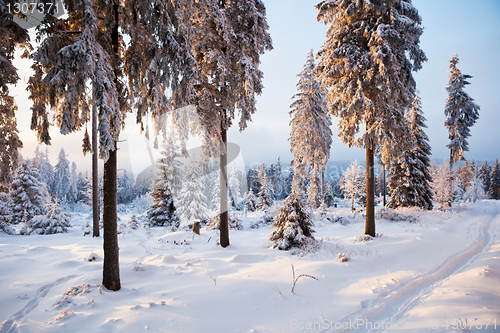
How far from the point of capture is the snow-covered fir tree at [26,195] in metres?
21.4

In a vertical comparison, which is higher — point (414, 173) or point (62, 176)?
point (62, 176)

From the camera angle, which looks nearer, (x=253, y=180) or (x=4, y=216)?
(x=4, y=216)

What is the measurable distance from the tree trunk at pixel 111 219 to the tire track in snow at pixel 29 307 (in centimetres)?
147

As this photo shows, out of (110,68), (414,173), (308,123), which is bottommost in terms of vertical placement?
(414,173)

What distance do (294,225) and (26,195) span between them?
26.7 m

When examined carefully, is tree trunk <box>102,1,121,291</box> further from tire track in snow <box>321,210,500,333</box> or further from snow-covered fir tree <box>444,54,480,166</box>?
snow-covered fir tree <box>444,54,480,166</box>

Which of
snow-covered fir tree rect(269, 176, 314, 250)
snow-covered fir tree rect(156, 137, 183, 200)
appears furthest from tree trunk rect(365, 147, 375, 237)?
snow-covered fir tree rect(156, 137, 183, 200)

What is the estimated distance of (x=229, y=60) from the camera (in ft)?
31.9

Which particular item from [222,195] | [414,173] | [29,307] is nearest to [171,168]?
[222,195]

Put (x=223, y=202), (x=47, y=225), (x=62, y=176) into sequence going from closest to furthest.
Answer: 1. (x=223, y=202)
2. (x=47, y=225)
3. (x=62, y=176)

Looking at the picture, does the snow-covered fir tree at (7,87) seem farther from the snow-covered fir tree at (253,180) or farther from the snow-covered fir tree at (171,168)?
the snow-covered fir tree at (253,180)

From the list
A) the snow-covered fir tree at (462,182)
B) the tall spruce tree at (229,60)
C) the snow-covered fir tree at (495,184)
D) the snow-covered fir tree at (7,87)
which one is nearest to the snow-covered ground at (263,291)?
the snow-covered fir tree at (7,87)

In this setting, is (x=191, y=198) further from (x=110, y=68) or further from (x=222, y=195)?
(x=110, y=68)

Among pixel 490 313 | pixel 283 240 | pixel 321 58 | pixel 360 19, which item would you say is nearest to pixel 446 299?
pixel 490 313
